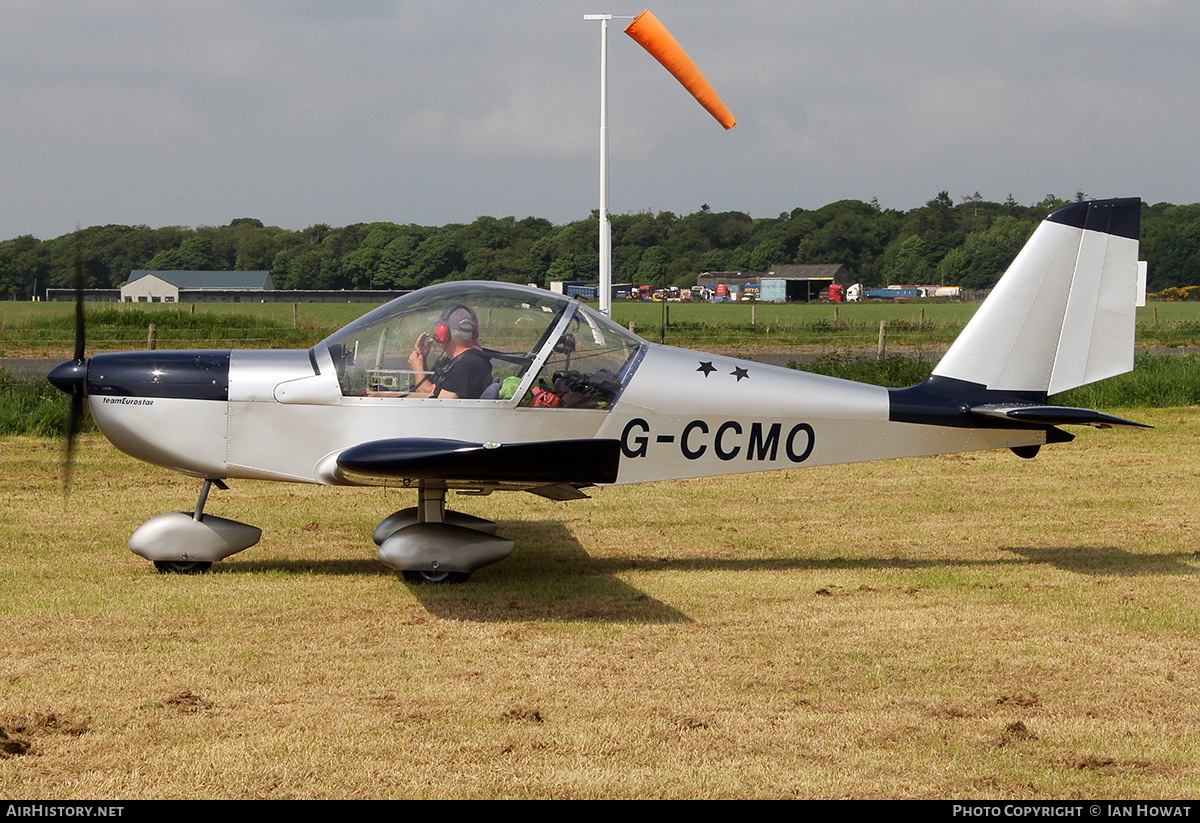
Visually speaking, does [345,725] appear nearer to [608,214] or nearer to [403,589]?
[403,589]

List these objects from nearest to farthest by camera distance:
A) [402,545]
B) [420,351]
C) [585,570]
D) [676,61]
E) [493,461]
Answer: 1. [493,461]
2. [402,545]
3. [420,351]
4. [585,570]
5. [676,61]

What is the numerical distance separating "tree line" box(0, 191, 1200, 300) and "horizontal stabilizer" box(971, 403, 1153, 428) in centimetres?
5795

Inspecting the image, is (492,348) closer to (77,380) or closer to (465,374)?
(465,374)

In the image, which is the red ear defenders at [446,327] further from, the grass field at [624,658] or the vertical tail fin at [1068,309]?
the vertical tail fin at [1068,309]

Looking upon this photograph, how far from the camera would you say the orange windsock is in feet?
42.7

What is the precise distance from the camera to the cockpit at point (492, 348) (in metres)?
7.15

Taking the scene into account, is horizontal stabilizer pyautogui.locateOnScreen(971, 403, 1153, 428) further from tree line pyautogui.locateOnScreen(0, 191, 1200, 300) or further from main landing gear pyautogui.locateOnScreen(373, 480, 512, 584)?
tree line pyautogui.locateOnScreen(0, 191, 1200, 300)

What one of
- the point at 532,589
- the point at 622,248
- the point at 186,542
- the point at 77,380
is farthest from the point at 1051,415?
the point at 622,248

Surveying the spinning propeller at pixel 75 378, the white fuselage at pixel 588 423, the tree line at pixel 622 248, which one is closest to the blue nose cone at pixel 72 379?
the spinning propeller at pixel 75 378

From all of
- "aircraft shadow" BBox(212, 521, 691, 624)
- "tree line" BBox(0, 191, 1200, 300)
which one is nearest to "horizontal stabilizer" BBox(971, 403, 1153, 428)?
"aircraft shadow" BBox(212, 521, 691, 624)

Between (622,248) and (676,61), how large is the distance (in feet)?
263

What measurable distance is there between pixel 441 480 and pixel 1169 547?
567 cm

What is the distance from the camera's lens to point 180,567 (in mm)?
7328

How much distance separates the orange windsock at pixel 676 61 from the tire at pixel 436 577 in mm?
7664
